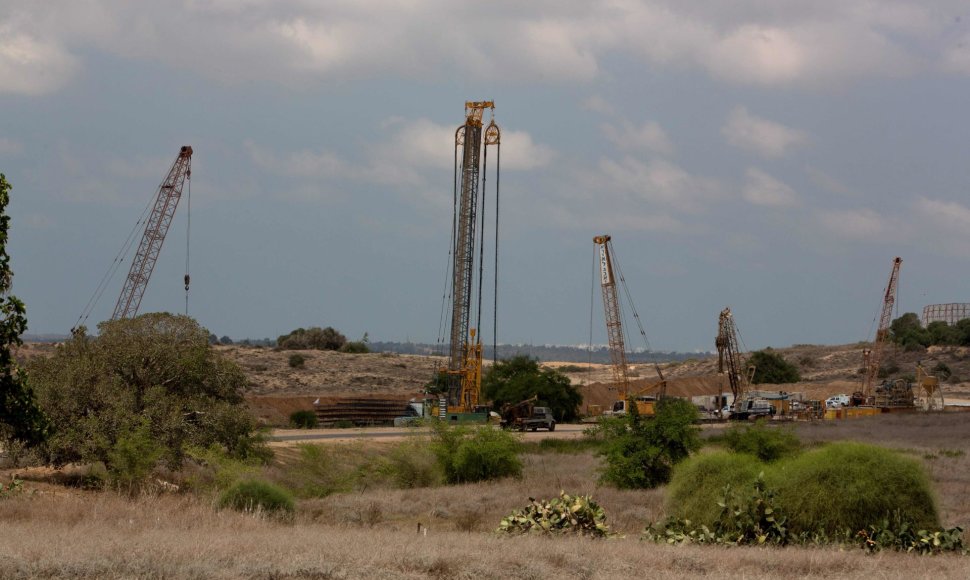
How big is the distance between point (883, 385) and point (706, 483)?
86.6 m

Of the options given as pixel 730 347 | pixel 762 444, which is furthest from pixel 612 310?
pixel 762 444

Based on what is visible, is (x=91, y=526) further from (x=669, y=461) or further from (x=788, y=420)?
(x=788, y=420)

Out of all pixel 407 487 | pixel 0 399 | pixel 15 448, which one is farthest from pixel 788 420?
pixel 0 399

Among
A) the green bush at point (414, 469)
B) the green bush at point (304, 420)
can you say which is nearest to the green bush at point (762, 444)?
the green bush at point (414, 469)

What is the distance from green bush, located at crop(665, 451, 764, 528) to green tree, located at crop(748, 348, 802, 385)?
116 metres

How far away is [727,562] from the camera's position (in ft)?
Answer: 52.3

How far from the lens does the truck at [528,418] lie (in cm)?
7214

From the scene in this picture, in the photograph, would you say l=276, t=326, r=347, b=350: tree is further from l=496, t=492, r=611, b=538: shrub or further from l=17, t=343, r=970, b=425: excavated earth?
l=496, t=492, r=611, b=538: shrub

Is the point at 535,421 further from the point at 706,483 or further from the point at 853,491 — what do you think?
the point at 853,491

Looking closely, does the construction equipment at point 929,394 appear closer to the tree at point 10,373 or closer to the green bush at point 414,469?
the green bush at point 414,469

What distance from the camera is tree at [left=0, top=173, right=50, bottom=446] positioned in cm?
2267

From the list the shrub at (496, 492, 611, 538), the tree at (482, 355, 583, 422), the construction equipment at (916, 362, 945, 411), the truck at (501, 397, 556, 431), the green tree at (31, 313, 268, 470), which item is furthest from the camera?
the construction equipment at (916, 362, 945, 411)

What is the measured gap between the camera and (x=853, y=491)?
2028 cm

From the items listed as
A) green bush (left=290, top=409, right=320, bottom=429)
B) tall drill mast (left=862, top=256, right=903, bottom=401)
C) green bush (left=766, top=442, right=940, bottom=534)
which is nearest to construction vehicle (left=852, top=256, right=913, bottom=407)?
tall drill mast (left=862, top=256, right=903, bottom=401)
